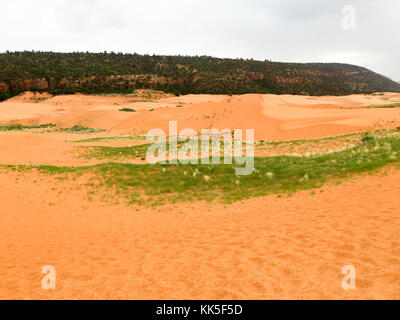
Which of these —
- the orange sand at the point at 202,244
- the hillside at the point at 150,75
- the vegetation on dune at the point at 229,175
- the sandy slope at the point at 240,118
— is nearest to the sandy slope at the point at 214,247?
the orange sand at the point at 202,244

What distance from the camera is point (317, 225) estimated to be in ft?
21.5

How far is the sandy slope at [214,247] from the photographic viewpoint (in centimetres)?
450

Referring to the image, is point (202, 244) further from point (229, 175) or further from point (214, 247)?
point (229, 175)

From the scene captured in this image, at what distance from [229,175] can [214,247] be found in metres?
6.60

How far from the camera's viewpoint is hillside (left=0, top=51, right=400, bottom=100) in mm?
68938

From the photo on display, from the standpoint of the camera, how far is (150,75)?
253 ft

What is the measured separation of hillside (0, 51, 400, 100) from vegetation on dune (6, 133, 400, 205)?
200 feet

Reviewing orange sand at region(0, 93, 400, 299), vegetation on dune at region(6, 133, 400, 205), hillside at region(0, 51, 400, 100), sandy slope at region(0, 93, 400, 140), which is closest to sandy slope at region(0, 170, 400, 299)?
orange sand at region(0, 93, 400, 299)

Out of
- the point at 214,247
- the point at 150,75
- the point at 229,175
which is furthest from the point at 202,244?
the point at 150,75

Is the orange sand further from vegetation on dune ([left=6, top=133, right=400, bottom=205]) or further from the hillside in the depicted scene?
the hillside

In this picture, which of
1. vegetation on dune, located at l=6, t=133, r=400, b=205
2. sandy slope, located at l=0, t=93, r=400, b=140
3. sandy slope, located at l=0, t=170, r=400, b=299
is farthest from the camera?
sandy slope, located at l=0, t=93, r=400, b=140

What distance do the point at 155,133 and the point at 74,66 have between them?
188 ft

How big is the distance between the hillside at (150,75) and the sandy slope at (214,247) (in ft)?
217
